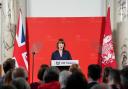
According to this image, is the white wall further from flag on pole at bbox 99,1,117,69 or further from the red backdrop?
flag on pole at bbox 99,1,117,69

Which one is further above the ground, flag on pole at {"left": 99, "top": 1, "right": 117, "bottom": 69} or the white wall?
the white wall

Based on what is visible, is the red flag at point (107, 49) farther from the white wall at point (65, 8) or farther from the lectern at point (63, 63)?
the lectern at point (63, 63)

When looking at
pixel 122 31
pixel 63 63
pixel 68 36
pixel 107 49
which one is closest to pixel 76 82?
pixel 63 63

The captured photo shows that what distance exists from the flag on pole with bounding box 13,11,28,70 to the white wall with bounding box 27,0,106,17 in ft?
1.90

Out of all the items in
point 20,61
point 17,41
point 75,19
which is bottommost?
point 20,61

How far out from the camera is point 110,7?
7.96 m

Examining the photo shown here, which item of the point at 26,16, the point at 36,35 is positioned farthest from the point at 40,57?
the point at 26,16

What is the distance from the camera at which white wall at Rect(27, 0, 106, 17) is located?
8188 millimetres

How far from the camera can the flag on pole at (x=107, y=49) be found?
24.4 feet

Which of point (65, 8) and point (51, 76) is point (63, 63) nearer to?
point (65, 8)

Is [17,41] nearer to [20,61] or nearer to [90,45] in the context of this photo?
[20,61]

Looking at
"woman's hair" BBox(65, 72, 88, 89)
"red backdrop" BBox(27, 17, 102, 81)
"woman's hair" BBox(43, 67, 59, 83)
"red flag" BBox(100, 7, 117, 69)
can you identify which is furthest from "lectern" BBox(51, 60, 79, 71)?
"woman's hair" BBox(65, 72, 88, 89)

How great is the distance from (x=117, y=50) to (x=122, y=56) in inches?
11.7

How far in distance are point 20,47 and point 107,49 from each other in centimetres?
208
